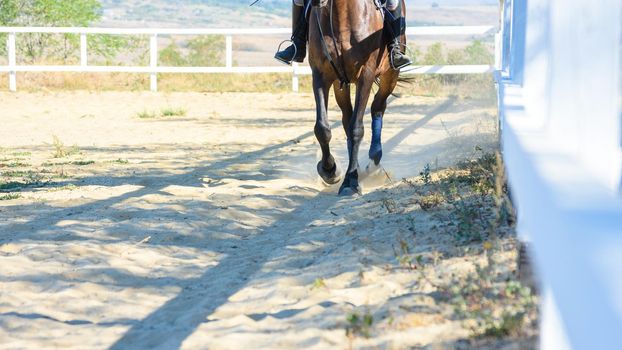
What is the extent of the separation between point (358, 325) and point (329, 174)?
5.87 meters

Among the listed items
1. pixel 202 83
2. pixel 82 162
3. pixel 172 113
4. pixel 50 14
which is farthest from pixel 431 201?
pixel 50 14

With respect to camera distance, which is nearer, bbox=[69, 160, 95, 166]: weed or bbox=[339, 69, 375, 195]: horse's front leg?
bbox=[339, 69, 375, 195]: horse's front leg

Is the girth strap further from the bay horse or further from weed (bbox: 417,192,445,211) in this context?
weed (bbox: 417,192,445,211)

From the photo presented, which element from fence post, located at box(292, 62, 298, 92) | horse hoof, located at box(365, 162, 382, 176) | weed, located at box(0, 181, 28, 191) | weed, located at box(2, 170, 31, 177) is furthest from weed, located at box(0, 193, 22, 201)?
fence post, located at box(292, 62, 298, 92)

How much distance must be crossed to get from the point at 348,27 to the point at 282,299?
4.30 meters

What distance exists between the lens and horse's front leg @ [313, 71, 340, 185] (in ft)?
32.0

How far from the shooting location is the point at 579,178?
7.40 feet

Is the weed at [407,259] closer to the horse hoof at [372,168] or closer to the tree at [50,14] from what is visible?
the horse hoof at [372,168]

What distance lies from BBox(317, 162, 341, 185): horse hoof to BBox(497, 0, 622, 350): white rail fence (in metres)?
6.86

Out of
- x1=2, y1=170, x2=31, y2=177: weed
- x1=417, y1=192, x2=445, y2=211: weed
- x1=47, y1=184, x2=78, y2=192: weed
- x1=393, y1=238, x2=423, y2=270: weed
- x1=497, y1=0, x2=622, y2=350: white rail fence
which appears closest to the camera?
x1=497, y1=0, x2=622, y2=350: white rail fence

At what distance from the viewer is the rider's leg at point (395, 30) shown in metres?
9.80

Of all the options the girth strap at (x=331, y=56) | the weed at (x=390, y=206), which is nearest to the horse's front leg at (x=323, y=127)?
the girth strap at (x=331, y=56)

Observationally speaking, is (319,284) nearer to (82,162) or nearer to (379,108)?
(379,108)

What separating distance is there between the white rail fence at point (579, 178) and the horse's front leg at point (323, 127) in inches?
243
